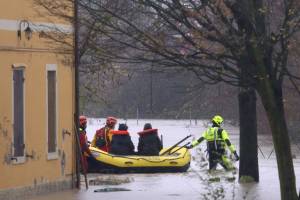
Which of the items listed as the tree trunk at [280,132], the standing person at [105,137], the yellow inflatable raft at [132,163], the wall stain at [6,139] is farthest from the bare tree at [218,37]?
the standing person at [105,137]

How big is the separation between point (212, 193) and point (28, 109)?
693 cm

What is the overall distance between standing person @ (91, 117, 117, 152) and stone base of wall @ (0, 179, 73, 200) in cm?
768

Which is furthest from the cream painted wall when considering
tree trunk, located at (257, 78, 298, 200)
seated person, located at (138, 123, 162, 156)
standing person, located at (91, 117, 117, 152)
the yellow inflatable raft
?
seated person, located at (138, 123, 162, 156)

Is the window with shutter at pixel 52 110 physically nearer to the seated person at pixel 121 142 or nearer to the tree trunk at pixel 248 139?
the tree trunk at pixel 248 139

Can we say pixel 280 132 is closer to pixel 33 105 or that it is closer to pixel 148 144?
pixel 33 105

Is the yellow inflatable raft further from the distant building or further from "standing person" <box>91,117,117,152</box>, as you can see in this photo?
the distant building

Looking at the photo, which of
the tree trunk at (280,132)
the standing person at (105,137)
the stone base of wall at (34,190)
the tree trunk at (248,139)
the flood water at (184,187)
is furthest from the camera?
the standing person at (105,137)

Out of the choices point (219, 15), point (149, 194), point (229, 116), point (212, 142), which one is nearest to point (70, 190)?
point (149, 194)

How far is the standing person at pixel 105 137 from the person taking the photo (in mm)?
30391

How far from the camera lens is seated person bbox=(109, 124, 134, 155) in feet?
97.9

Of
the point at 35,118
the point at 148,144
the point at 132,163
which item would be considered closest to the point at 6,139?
the point at 35,118

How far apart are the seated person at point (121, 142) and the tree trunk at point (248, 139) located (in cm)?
548

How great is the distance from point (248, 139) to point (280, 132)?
1060 centimetres

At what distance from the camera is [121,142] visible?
30.1 meters
